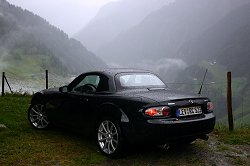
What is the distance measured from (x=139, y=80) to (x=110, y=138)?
1.39 metres

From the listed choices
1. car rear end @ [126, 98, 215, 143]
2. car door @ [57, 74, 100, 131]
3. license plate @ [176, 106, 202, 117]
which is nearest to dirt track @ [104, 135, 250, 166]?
car rear end @ [126, 98, 215, 143]

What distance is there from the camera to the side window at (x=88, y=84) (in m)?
7.12

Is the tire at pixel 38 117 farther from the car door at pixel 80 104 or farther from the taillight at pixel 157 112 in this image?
the taillight at pixel 157 112

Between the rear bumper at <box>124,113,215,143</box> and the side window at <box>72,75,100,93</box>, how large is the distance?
146cm

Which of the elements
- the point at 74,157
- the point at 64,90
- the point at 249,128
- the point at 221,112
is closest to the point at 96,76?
the point at 64,90

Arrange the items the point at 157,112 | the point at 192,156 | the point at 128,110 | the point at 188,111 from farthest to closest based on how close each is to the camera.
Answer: the point at 192,156
the point at 188,111
the point at 128,110
the point at 157,112

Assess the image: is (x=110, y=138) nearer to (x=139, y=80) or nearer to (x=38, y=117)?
(x=139, y=80)

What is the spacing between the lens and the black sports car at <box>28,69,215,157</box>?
580cm

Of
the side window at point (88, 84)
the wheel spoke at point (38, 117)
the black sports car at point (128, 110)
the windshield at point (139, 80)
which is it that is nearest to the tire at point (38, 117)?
the wheel spoke at point (38, 117)

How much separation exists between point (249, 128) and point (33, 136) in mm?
6015

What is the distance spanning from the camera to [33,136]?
825 cm

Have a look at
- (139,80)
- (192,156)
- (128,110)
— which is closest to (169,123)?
(128,110)

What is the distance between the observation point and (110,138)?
6.52 meters

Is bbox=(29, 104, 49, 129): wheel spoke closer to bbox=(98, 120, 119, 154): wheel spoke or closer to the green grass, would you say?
bbox=(98, 120, 119, 154): wheel spoke
